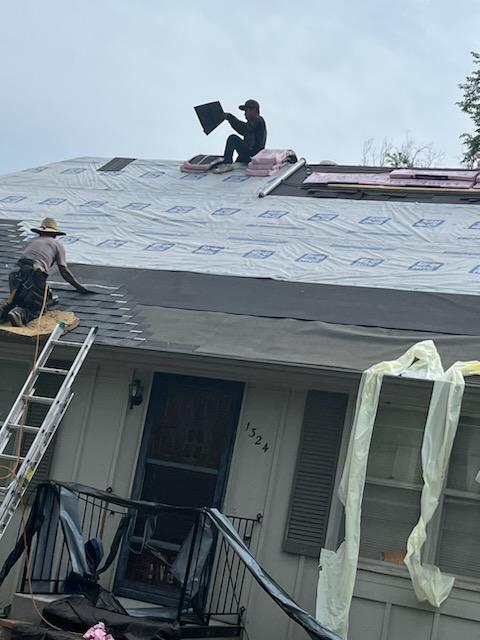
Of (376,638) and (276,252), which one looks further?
(276,252)

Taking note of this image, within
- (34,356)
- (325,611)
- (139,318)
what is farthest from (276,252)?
(325,611)

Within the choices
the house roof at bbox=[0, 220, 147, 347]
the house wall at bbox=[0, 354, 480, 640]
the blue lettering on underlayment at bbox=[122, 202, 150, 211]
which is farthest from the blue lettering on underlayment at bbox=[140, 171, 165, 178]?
the house wall at bbox=[0, 354, 480, 640]

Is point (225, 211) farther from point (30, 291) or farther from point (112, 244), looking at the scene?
point (30, 291)

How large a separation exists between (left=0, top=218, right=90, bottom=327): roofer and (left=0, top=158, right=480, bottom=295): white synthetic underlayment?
3.70 feet

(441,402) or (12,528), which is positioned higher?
(441,402)

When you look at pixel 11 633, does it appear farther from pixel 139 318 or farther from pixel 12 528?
pixel 139 318

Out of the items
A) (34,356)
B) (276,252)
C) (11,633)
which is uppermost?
(276,252)

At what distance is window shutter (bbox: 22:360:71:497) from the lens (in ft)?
28.9

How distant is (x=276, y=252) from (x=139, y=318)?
2081 millimetres

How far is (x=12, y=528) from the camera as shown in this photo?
28.6 feet

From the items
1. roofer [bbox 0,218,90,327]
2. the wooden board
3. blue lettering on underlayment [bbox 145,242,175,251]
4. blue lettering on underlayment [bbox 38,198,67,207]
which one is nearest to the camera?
the wooden board

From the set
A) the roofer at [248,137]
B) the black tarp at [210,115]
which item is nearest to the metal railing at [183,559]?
the roofer at [248,137]

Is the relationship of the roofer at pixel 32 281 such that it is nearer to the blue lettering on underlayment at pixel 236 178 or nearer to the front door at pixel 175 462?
the front door at pixel 175 462

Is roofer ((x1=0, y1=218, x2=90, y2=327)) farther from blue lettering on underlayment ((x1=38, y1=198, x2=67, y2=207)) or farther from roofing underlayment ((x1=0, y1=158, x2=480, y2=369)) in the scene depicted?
blue lettering on underlayment ((x1=38, y1=198, x2=67, y2=207))
